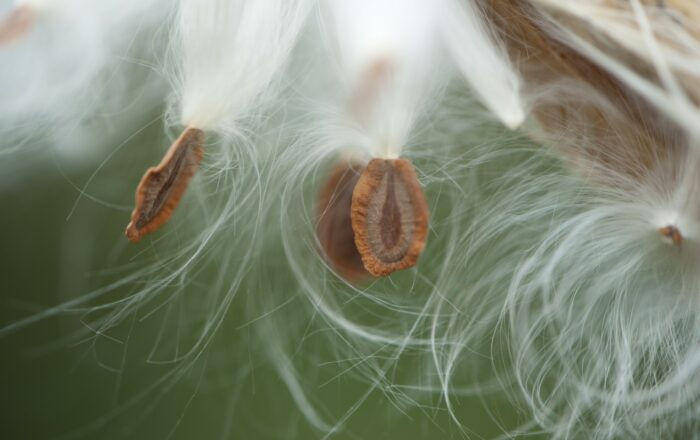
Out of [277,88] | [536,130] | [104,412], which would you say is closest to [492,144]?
[536,130]

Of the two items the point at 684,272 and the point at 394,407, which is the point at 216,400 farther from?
the point at 684,272

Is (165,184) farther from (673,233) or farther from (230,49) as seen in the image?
(673,233)

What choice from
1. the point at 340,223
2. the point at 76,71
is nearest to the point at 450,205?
Result: the point at 340,223

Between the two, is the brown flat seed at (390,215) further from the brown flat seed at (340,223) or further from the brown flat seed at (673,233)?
the brown flat seed at (673,233)

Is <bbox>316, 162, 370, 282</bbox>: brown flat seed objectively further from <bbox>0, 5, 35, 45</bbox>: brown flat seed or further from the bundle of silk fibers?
<bbox>0, 5, 35, 45</bbox>: brown flat seed

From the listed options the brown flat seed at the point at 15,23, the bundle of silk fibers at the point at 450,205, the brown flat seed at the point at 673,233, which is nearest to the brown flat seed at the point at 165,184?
the bundle of silk fibers at the point at 450,205

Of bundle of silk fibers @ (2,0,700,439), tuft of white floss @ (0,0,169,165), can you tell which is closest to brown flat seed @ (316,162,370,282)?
bundle of silk fibers @ (2,0,700,439)
